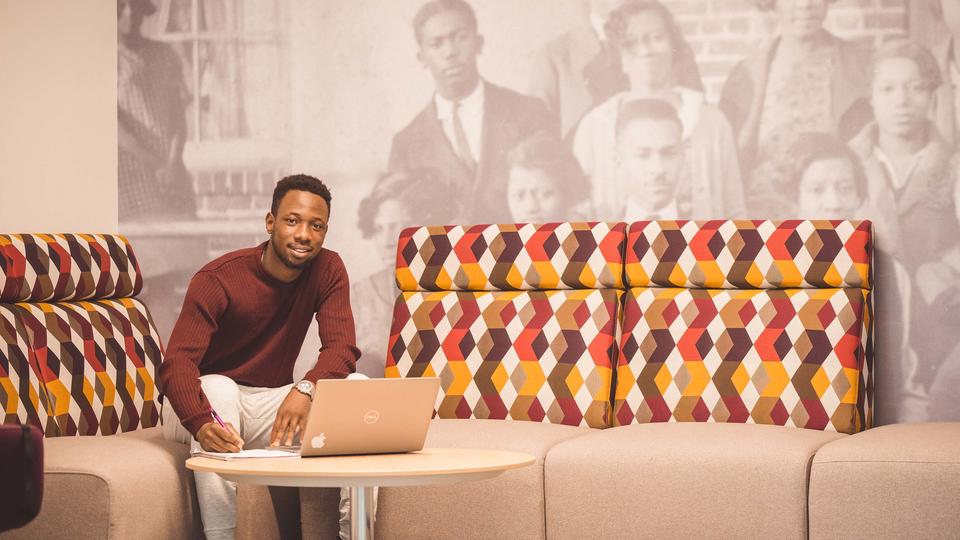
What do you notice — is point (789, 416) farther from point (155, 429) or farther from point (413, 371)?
point (155, 429)

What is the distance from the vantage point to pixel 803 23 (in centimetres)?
375

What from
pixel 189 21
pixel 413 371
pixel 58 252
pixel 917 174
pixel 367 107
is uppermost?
pixel 189 21

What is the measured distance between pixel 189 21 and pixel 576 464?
239cm

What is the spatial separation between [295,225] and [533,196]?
1070 millimetres

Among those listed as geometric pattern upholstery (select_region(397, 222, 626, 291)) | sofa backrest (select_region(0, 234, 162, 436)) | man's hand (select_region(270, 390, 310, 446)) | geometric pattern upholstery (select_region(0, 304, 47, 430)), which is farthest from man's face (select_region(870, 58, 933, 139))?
geometric pattern upholstery (select_region(0, 304, 47, 430))

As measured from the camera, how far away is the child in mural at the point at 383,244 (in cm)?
417

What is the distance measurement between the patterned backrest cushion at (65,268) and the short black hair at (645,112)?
1.73 m

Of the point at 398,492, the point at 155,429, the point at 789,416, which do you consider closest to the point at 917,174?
the point at 789,416

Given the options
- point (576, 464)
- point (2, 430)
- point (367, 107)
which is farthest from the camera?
point (367, 107)

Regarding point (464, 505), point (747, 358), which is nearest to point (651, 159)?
point (747, 358)

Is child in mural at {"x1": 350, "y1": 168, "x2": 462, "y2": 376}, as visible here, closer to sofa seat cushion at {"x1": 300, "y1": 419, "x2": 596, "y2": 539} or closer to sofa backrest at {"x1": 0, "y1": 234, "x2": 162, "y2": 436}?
sofa backrest at {"x1": 0, "y1": 234, "x2": 162, "y2": 436}

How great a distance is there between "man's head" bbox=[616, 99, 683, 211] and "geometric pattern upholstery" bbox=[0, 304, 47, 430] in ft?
6.49

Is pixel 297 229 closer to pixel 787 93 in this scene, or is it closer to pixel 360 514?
pixel 360 514

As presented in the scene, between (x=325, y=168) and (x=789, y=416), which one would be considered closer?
(x=789, y=416)
